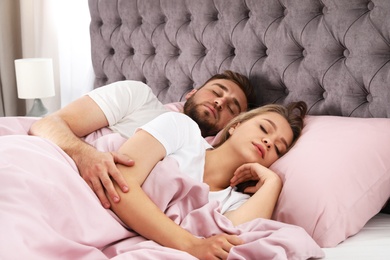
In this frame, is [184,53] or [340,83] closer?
[340,83]

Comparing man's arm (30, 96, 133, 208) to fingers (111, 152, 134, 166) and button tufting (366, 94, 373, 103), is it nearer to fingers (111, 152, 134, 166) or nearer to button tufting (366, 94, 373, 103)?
A: fingers (111, 152, 134, 166)

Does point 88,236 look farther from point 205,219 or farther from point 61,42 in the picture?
point 61,42

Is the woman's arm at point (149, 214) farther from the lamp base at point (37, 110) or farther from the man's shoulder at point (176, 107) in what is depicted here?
the lamp base at point (37, 110)

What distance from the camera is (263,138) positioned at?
171 centimetres

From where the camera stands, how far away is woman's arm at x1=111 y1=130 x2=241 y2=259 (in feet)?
4.32

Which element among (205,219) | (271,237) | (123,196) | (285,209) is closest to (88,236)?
(123,196)

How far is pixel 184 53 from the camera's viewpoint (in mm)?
2447

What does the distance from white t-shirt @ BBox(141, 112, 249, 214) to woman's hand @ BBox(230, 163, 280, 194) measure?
0.10ft

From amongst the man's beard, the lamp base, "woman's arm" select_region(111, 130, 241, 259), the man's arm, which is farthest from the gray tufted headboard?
"woman's arm" select_region(111, 130, 241, 259)

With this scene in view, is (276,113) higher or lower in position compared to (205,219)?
higher

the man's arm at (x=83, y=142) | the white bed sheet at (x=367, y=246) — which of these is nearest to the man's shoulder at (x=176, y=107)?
the man's arm at (x=83, y=142)

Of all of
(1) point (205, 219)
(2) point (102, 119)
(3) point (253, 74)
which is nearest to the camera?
(1) point (205, 219)

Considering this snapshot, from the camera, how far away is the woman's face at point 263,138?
170 centimetres

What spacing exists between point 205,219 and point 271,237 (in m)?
0.19
